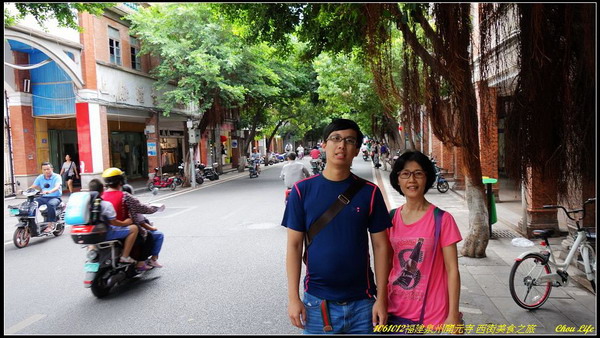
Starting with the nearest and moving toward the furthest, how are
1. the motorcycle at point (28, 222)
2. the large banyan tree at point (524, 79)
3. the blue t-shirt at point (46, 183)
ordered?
the large banyan tree at point (524, 79) → the motorcycle at point (28, 222) → the blue t-shirt at point (46, 183)

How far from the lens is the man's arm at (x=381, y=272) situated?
242cm

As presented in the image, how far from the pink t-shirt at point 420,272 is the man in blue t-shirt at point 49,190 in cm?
838

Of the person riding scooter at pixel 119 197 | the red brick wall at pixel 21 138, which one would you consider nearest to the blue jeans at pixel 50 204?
the person riding scooter at pixel 119 197

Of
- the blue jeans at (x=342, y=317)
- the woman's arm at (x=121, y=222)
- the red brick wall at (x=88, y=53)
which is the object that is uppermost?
the red brick wall at (x=88, y=53)

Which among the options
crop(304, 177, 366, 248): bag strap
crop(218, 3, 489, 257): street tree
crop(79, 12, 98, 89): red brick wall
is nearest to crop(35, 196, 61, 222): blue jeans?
crop(218, 3, 489, 257): street tree

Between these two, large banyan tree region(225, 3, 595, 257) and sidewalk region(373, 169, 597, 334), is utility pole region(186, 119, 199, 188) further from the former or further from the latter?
large banyan tree region(225, 3, 595, 257)

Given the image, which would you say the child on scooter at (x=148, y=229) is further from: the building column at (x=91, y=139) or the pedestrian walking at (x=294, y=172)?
the building column at (x=91, y=139)

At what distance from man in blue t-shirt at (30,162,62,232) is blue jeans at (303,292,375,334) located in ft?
26.7

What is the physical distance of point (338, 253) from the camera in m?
2.37

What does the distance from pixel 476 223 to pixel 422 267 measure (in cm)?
422

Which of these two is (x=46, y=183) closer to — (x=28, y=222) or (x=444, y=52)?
(x=28, y=222)

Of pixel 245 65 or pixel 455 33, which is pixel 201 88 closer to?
pixel 245 65

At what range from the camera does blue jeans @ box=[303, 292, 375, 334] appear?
2420 millimetres

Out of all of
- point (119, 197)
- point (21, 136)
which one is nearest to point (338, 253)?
point (119, 197)
